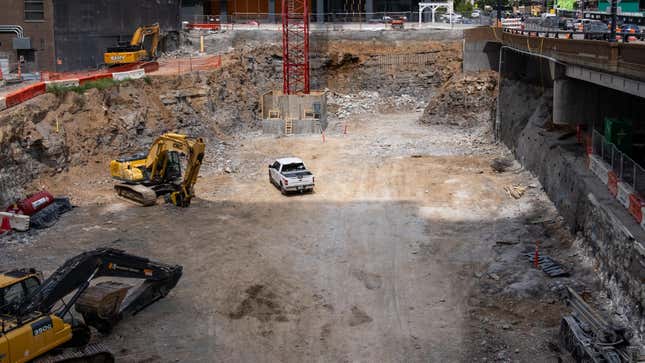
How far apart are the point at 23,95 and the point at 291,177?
14.6m

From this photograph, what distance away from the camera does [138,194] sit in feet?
112

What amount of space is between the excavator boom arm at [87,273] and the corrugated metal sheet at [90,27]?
105 feet

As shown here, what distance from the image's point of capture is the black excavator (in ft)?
53.5

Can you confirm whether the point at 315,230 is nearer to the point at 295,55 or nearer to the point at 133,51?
the point at 133,51

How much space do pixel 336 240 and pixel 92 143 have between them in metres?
17.6

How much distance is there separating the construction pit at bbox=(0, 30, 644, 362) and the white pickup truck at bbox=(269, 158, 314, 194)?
0.68 metres

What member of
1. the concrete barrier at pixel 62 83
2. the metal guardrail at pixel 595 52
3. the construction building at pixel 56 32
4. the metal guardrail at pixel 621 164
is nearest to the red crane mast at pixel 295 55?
the construction building at pixel 56 32

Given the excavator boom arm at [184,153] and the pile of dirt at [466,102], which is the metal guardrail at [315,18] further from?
the excavator boom arm at [184,153]

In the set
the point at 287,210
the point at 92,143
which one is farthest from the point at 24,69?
the point at 287,210

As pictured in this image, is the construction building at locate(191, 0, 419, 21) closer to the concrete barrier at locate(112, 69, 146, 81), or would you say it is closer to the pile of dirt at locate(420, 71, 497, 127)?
the pile of dirt at locate(420, 71, 497, 127)

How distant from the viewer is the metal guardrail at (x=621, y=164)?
23375 millimetres

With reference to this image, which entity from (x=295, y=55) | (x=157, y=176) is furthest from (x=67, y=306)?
(x=295, y=55)

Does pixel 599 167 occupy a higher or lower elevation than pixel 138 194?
higher

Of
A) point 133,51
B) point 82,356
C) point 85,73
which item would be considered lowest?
point 82,356
